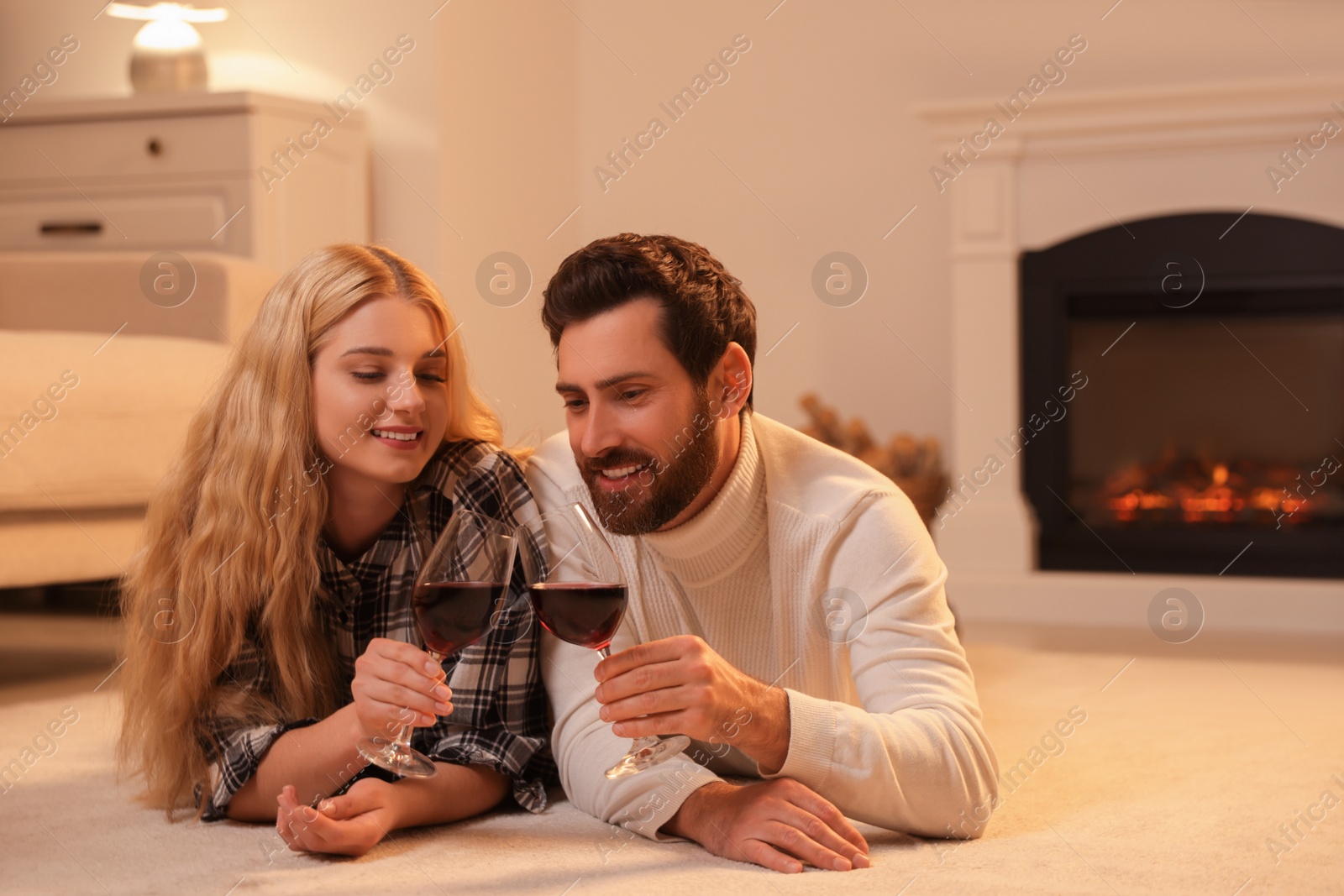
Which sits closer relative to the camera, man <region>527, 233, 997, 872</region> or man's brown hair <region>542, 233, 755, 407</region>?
man <region>527, 233, 997, 872</region>

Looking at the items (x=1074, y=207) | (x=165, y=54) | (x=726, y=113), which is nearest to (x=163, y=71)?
(x=165, y=54)

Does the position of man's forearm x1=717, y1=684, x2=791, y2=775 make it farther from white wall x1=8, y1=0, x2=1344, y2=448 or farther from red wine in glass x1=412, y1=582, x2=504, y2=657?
white wall x1=8, y1=0, x2=1344, y2=448

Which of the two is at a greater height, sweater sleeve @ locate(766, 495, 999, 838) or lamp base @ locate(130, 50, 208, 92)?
lamp base @ locate(130, 50, 208, 92)

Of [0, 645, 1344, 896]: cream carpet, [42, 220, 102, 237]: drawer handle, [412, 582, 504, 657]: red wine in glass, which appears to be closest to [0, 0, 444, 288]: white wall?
[42, 220, 102, 237]: drawer handle

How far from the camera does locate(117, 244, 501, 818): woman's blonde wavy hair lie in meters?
1.62

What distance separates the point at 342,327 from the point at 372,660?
0.49 metres

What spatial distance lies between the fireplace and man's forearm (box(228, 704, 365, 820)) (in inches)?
107

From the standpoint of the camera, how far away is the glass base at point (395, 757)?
4.38 feet

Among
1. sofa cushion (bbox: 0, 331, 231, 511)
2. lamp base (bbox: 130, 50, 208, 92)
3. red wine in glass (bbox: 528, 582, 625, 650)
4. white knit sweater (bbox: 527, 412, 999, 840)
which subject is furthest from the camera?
lamp base (bbox: 130, 50, 208, 92)

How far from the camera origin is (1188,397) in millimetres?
3891

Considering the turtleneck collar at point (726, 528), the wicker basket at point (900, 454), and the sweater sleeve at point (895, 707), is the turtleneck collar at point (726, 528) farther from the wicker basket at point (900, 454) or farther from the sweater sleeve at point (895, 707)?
the wicker basket at point (900, 454)

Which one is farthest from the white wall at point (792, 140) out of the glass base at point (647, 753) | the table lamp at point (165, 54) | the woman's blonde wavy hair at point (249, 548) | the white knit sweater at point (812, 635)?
the glass base at point (647, 753)

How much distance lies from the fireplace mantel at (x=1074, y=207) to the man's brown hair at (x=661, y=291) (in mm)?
2372

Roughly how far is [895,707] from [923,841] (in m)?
0.17
